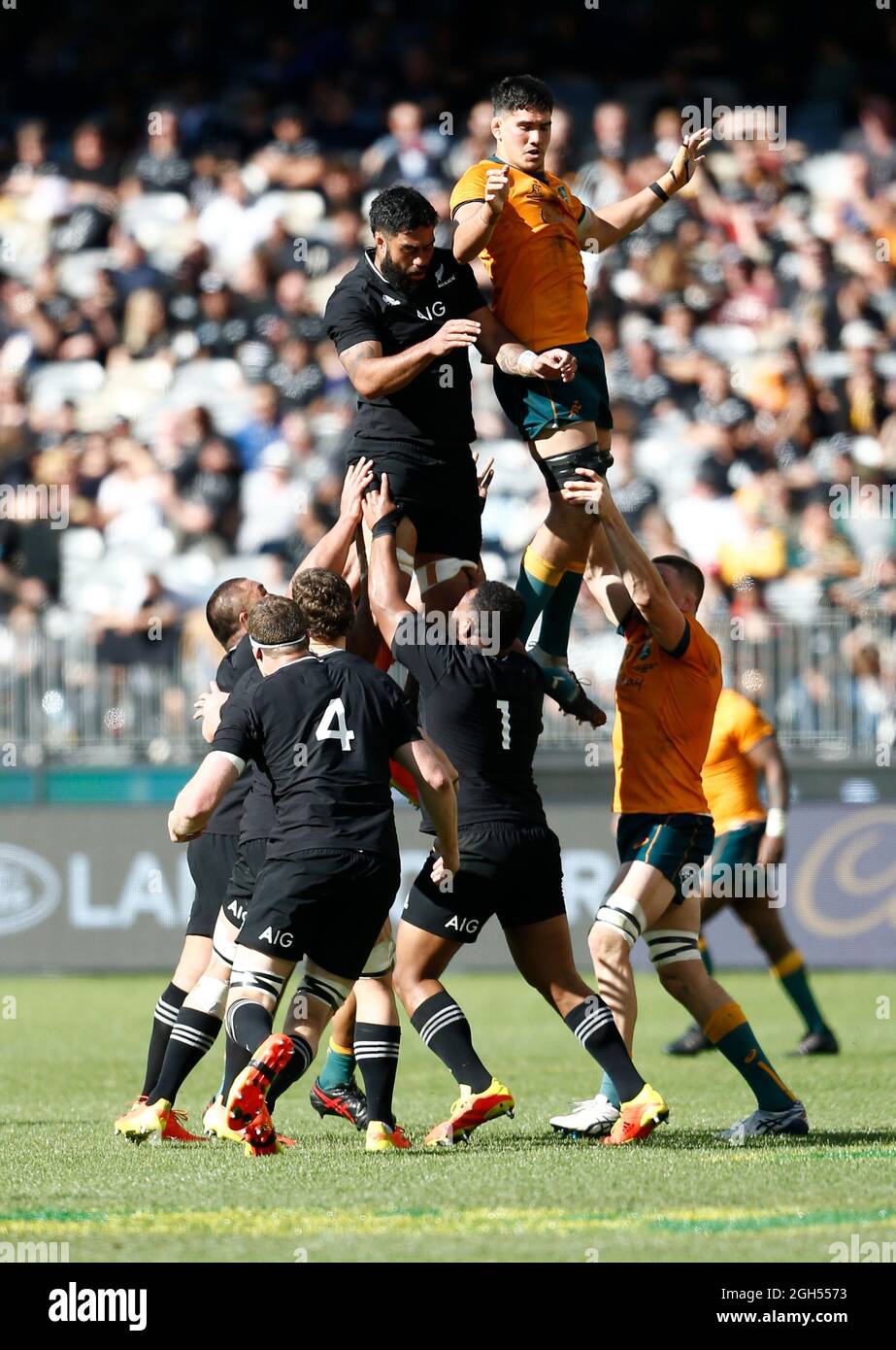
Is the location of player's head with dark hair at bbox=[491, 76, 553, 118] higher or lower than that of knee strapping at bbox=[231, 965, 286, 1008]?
higher

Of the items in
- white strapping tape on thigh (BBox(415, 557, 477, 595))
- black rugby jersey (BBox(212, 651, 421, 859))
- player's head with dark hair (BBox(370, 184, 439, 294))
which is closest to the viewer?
black rugby jersey (BBox(212, 651, 421, 859))

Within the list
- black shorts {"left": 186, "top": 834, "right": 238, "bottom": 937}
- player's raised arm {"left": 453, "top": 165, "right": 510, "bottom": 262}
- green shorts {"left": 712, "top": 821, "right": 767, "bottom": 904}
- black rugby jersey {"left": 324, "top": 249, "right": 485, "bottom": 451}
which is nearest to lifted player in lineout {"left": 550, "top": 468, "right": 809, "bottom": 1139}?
black rugby jersey {"left": 324, "top": 249, "right": 485, "bottom": 451}

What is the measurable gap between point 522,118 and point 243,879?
3201 mm

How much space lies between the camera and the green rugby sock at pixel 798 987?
11125 mm

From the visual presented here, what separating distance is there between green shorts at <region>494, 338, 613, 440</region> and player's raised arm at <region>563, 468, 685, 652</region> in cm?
44

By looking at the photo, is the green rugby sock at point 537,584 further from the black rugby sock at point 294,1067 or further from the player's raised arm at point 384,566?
the black rugby sock at point 294,1067

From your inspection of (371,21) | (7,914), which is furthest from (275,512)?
(371,21)

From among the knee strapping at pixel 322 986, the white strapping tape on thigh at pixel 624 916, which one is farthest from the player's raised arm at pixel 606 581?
the knee strapping at pixel 322 986

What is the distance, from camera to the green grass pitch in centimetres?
546

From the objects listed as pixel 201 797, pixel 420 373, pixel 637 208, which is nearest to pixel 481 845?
pixel 201 797

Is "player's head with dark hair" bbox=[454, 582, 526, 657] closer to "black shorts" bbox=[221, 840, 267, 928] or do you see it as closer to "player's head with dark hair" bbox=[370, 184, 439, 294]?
"black shorts" bbox=[221, 840, 267, 928]
